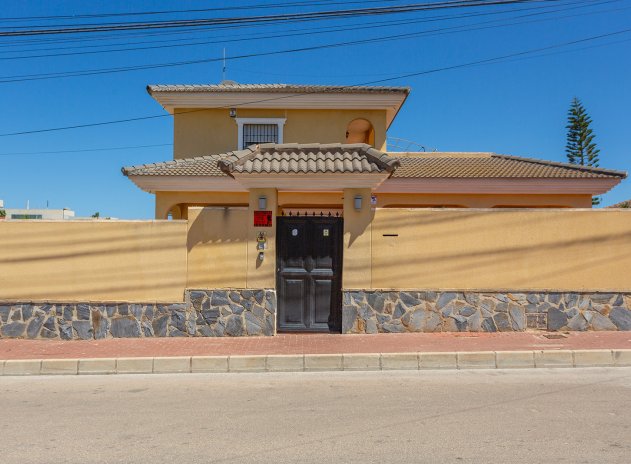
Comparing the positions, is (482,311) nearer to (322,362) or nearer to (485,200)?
(322,362)

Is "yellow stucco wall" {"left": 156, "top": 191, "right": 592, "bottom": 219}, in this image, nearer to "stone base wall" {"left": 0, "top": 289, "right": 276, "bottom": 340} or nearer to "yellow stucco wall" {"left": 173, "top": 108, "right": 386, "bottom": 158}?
"yellow stucco wall" {"left": 173, "top": 108, "right": 386, "bottom": 158}

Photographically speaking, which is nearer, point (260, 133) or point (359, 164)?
point (359, 164)

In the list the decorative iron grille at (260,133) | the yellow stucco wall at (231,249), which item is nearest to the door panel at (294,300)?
the yellow stucco wall at (231,249)

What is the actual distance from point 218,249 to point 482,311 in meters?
5.70

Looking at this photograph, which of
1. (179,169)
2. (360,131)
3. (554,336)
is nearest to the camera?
(554,336)

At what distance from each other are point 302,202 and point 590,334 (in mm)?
8674

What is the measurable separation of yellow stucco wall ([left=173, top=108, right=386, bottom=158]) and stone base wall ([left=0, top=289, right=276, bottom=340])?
9.05 metres

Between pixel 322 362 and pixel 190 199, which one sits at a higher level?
pixel 190 199

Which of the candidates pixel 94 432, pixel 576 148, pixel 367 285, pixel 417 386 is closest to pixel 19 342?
pixel 94 432

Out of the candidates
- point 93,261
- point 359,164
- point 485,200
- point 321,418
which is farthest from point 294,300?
point 485,200

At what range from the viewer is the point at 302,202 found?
15898 millimetres

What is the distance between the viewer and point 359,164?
412 inches

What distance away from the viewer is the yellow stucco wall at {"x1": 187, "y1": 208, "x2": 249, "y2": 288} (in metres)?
10.7

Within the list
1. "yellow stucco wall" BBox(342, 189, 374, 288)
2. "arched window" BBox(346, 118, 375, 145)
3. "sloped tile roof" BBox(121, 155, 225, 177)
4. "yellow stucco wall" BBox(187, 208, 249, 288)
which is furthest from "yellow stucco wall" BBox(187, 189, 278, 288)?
"arched window" BBox(346, 118, 375, 145)
